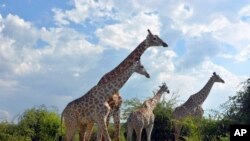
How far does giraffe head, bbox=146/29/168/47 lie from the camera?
41.3ft

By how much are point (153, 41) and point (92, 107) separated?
7.64 feet

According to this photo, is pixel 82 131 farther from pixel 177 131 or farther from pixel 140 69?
pixel 177 131

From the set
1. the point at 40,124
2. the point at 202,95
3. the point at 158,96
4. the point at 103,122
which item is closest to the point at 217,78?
the point at 202,95

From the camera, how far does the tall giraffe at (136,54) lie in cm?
1258

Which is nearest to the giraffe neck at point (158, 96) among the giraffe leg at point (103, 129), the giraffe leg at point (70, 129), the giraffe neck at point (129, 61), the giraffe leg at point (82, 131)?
the giraffe neck at point (129, 61)

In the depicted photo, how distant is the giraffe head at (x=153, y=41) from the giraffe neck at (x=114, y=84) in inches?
36.5

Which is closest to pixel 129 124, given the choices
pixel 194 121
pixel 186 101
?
pixel 194 121

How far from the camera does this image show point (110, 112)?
13109 millimetres

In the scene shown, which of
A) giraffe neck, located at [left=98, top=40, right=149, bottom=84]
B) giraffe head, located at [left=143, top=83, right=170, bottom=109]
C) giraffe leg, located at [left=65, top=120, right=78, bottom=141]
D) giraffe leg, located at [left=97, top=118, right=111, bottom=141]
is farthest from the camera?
giraffe head, located at [left=143, top=83, right=170, bottom=109]

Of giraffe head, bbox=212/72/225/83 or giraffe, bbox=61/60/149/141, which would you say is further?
giraffe head, bbox=212/72/225/83

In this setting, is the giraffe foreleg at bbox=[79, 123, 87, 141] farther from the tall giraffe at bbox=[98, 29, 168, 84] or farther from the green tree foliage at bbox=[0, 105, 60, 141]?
the green tree foliage at bbox=[0, 105, 60, 141]

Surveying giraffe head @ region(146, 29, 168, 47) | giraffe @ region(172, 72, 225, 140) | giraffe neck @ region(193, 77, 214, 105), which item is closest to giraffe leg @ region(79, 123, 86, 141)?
giraffe head @ region(146, 29, 168, 47)

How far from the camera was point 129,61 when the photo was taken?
499 inches

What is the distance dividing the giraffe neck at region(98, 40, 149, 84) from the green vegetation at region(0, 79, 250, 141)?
245 centimetres
